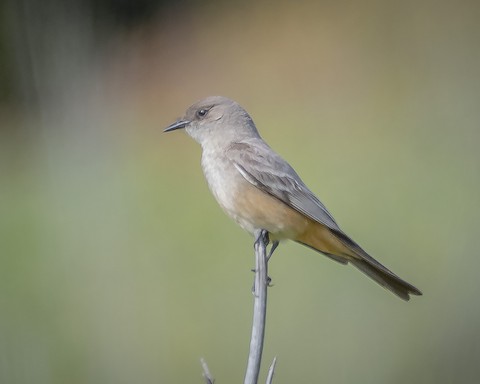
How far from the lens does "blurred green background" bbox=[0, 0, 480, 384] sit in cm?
413

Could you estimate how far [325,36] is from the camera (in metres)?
4.93

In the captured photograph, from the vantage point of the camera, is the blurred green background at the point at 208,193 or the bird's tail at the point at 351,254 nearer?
the bird's tail at the point at 351,254

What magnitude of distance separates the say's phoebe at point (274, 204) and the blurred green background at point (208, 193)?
4.62 feet

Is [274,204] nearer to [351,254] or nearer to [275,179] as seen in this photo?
[275,179]

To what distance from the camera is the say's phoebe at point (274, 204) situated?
8.67 feet

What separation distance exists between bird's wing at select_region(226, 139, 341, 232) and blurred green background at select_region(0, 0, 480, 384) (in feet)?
4.86

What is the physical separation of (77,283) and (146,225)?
513mm

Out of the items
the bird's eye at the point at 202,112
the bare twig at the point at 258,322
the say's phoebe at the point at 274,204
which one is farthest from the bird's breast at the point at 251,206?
the bare twig at the point at 258,322

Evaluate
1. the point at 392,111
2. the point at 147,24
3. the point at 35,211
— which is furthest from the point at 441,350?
the point at 147,24

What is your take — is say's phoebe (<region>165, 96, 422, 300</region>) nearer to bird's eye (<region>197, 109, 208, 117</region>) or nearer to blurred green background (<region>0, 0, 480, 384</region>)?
bird's eye (<region>197, 109, 208, 117</region>)

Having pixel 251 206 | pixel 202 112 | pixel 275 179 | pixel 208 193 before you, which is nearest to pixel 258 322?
pixel 251 206

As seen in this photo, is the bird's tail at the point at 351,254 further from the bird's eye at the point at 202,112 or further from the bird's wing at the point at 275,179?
the bird's eye at the point at 202,112

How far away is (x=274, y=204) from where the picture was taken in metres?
2.66

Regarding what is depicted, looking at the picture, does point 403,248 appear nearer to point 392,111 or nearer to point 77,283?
point 392,111
